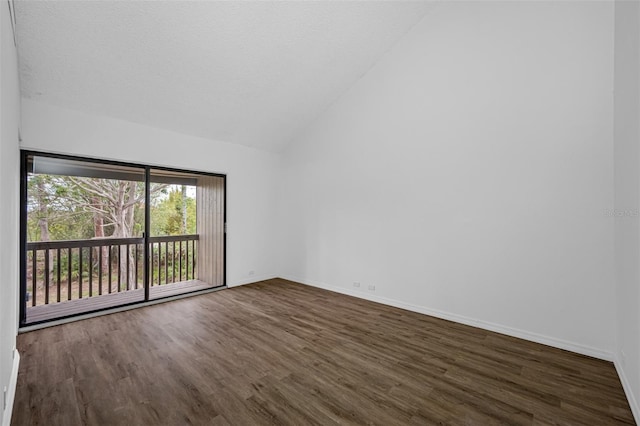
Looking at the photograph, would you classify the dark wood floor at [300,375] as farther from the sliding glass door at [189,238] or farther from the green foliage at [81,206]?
the sliding glass door at [189,238]

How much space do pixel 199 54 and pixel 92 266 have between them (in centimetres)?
340

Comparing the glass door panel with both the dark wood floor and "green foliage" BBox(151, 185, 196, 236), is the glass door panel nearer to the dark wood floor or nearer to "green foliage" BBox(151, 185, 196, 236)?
"green foliage" BBox(151, 185, 196, 236)

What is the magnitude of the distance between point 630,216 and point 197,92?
454 cm

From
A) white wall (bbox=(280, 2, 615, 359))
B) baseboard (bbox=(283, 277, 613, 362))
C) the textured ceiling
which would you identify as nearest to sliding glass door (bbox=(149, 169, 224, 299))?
the textured ceiling

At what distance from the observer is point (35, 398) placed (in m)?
1.93

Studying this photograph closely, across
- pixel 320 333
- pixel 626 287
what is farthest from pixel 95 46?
pixel 626 287

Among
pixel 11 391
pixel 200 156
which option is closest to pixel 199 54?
pixel 200 156

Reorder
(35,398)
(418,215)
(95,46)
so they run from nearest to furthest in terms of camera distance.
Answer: (35,398), (95,46), (418,215)

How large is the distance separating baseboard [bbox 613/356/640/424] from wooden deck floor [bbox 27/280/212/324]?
4944 millimetres

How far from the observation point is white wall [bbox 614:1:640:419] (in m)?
1.84

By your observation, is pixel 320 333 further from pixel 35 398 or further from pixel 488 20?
pixel 488 20

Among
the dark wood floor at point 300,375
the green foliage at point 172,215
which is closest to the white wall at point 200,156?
the green foliage at point 172,215

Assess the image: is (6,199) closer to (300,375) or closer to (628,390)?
(300,375)

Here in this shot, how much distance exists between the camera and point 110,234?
3.87 meters
